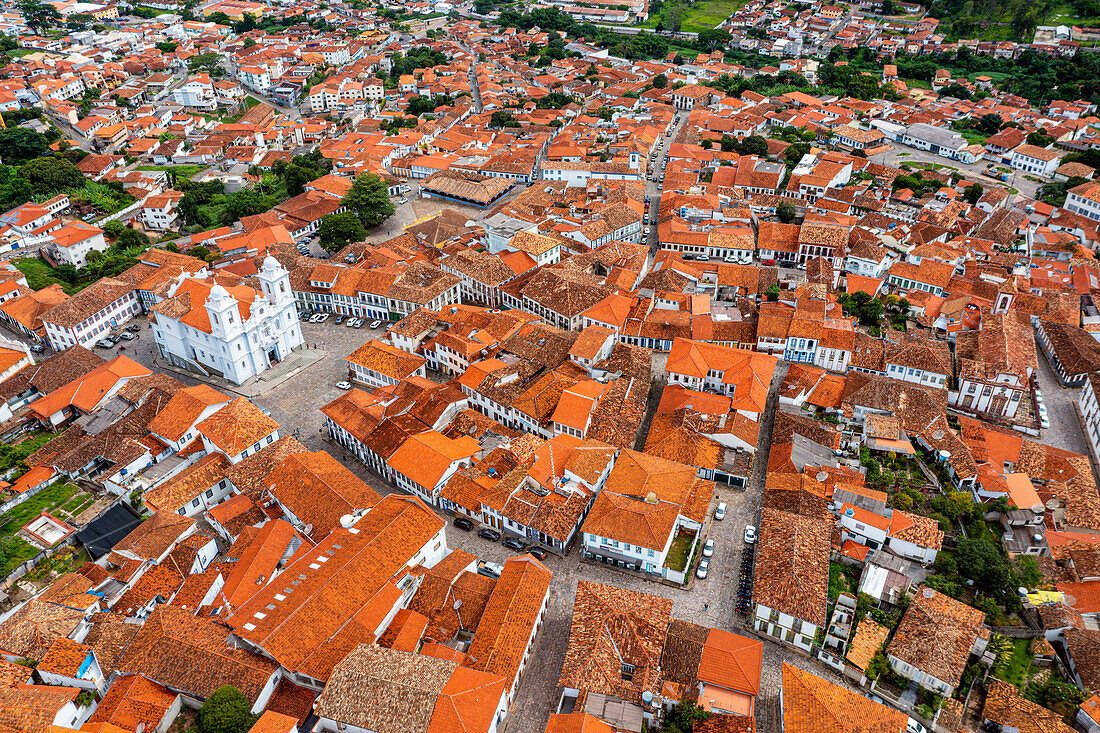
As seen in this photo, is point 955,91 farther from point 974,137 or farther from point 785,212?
point 785,212

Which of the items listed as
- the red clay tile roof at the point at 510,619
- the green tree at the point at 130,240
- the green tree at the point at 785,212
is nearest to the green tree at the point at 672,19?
the green tree at the point at 785,212

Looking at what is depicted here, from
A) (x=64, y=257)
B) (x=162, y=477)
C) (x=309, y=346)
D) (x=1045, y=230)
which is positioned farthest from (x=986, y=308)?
(x=64, y=257)

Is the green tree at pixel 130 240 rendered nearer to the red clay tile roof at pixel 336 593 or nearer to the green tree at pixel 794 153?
the red clay tile roof at pixel 336 593

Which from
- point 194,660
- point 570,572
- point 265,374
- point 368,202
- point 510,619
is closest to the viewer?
point 194,660

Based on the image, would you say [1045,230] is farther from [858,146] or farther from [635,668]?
[635,668]

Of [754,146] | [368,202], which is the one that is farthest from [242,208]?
[754,146]

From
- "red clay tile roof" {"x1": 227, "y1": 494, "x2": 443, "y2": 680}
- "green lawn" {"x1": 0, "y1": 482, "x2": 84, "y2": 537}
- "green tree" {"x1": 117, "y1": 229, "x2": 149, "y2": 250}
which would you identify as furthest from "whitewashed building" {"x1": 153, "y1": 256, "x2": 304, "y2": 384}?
"green tree" {"x1": 117, "y1": 229, "x2": 149, "y2": 250}
